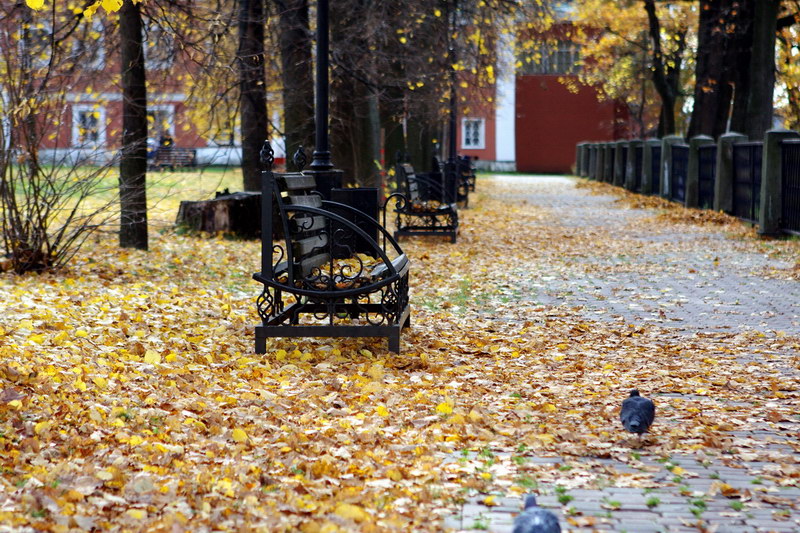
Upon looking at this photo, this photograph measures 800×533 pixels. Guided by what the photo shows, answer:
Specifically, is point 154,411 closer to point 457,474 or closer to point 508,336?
point 457,474

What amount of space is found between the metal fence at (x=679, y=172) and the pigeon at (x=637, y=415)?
2016cm

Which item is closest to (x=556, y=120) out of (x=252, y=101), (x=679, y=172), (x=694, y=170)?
(x=679, y=172)

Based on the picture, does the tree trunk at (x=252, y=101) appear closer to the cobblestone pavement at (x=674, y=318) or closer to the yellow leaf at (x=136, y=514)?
the cobblestone pavement at (x=674, y=318)

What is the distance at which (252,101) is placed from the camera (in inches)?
663

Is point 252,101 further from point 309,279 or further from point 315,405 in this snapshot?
point 315,405

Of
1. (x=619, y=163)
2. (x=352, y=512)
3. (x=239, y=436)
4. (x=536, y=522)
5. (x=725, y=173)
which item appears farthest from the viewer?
(x=619, y=163)

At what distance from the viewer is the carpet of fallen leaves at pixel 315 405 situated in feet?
14.1

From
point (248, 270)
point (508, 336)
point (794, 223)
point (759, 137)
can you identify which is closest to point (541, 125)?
point (759, 137)

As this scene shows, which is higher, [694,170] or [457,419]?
[694,170]

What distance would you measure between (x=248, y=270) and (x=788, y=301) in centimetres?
578

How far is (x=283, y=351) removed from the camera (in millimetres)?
7270

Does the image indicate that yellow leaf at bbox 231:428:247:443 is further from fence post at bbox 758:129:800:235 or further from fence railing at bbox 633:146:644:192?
fence railing at bbox 633:146:644:192

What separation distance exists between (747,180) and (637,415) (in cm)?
1535

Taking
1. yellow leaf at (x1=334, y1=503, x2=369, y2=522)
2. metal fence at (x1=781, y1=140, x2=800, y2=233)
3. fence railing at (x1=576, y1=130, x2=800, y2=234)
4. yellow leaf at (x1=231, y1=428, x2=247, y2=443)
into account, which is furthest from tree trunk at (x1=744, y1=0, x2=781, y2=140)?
yellow leaf at (x1=334, y1=503, x2=369, y2=522)
